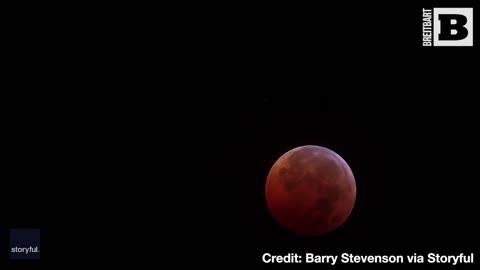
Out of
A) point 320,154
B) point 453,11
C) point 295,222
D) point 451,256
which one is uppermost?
point 453,11

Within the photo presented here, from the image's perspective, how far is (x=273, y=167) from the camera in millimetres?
15586

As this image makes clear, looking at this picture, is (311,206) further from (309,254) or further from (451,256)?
(451,256)

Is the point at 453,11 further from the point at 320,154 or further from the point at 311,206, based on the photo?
A: the point at 311,206

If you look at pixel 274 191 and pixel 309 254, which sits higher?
pixel 274 191

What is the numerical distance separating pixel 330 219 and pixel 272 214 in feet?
5.21

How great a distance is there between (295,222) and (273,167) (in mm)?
2005

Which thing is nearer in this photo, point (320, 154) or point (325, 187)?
point (325, 187)

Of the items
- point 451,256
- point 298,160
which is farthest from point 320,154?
point 451,256

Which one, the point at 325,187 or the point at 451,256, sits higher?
the point at 325,187

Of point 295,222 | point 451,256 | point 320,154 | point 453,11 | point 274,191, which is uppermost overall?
point 453,11

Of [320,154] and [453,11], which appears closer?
[453,11]

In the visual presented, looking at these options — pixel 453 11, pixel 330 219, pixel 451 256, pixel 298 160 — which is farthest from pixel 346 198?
pixel 453 11

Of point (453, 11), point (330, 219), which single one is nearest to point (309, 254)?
point (330, 219)

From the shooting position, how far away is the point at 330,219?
563 inches
